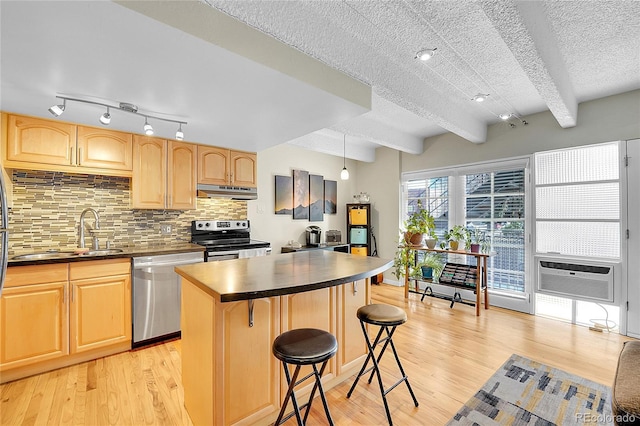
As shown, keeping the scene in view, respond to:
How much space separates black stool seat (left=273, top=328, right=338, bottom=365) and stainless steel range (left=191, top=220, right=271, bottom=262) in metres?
2.00

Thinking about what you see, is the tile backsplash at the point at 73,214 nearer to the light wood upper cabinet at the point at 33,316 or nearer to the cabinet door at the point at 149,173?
the cabinet door at the point at 149,173

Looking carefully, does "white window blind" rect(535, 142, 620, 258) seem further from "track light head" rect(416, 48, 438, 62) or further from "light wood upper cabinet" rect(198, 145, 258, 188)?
"light wood upper cabinet" rect(198, 145, 258, 188)

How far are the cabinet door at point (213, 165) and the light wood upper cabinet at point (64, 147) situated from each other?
0.76m

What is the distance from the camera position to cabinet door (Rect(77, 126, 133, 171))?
2.69 m

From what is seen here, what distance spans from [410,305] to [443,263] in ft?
3.32

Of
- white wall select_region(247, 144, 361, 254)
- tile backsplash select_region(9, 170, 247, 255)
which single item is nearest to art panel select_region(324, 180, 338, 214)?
white wall select_region(247, 144, 361, 254)

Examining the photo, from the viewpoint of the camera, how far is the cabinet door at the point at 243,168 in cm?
376

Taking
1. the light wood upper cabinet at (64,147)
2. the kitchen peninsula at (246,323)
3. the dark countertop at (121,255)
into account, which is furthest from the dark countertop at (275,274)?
the light wood upper cabinet at (64,147)

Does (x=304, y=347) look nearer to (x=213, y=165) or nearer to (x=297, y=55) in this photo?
(x=297, y=55)

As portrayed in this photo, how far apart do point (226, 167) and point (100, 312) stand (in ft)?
6.75

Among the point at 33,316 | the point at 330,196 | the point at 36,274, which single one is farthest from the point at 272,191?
the point at 33,316

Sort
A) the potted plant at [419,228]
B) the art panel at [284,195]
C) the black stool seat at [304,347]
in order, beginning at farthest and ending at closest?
the art panel at [284,195] → the potted plant at [419,228] → the black stool seat at [304,347]

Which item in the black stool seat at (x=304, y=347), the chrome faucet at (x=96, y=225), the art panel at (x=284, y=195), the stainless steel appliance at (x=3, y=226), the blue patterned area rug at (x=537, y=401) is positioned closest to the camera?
the stainless steel appliance at (x=3, y=226)

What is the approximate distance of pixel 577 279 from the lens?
3266 mm
